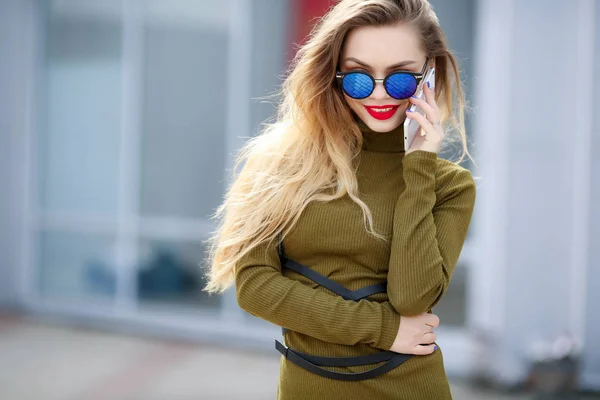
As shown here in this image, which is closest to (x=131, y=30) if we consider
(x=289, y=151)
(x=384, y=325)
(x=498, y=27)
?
(x=498, y=27)

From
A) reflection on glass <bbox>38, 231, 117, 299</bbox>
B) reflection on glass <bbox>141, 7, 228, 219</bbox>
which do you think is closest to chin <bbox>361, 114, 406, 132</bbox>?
reflection on glass <bbox>141, 7, 228, 219</bbox>

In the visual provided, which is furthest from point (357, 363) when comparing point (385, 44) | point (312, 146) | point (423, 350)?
point (385, 44)

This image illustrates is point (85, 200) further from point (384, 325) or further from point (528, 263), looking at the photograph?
point (384, 325)

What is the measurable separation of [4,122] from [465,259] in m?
4.50

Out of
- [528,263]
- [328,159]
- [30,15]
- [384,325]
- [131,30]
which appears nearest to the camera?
[384,325]

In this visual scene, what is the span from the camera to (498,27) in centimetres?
482

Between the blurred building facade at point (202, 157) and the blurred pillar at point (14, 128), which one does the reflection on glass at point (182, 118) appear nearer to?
the blurred building facade at point (202, 157)

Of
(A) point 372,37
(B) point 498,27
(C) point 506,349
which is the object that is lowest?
(C) point 506,349

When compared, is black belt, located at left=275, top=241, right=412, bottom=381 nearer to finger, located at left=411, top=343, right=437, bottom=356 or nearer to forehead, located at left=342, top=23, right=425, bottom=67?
finger, located at left=411, top=343, right=437, bottom=356

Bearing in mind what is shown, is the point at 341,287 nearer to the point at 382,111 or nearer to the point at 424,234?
the point at 424,234

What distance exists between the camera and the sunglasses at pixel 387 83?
188 cm

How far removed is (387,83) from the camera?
188cm

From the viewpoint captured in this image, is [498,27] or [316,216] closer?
[316,216]

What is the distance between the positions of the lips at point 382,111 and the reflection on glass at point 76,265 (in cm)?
523
